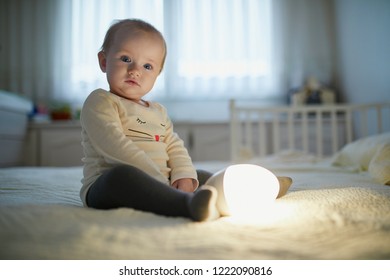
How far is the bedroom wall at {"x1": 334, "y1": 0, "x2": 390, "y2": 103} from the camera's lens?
165cm

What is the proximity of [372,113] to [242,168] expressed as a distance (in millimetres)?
1718

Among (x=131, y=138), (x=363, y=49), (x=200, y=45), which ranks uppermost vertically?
(x=200, y=45)

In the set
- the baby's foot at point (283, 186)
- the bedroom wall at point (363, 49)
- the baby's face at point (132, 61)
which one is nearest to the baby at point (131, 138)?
the baby's face at point (132, 61)

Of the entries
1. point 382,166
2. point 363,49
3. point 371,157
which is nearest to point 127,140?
point 382,166

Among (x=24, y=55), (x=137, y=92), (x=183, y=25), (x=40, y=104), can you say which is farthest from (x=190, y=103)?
(x=137, y=92)

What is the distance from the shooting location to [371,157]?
43.8 inches

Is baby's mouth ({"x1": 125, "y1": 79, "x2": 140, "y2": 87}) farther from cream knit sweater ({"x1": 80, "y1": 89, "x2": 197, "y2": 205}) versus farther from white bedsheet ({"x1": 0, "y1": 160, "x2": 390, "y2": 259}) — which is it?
white bedsheet ({"x1": 0, "y1": 160, "x2": 390, "y2": 259})

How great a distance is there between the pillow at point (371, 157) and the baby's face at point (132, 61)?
0.65 m

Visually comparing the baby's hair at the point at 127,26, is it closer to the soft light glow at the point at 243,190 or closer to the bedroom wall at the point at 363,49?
the soft light glow at the point at 243,190

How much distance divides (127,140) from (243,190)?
0.26 m

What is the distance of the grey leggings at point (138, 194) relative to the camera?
1.71 ft

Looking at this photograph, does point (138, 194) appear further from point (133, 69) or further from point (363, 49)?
point (363, 49)

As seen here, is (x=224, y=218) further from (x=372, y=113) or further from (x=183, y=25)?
(x=183, y=25)

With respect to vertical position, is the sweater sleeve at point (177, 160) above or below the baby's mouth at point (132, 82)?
below
